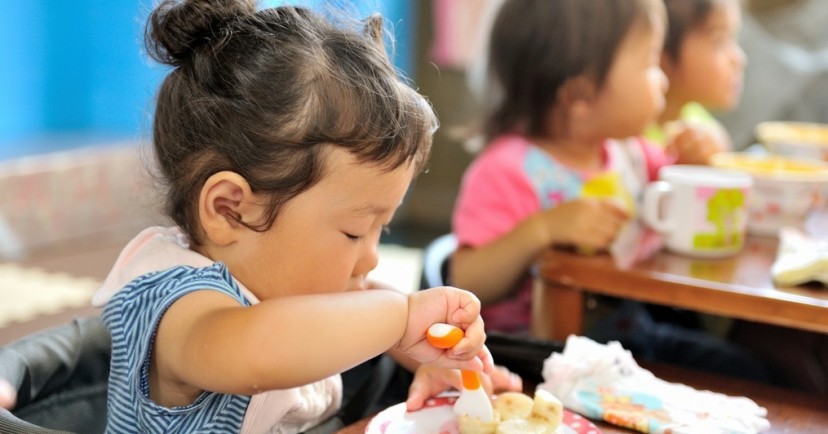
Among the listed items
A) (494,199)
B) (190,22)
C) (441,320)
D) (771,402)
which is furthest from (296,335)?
(494,199)

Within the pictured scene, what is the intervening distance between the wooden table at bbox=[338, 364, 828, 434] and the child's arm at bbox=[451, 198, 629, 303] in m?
0.23

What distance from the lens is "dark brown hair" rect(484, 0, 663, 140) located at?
162 centimetres

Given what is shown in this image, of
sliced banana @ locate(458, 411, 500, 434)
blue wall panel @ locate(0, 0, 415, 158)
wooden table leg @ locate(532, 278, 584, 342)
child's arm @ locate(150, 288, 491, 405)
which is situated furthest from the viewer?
blue wall panel @ locate(0, 0, 415, 158)

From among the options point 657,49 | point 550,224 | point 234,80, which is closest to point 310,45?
point 234,80

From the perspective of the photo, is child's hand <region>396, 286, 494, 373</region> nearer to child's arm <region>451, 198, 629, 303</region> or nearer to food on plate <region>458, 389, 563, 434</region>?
food on plate <region>458, 389, 563, 434</region>

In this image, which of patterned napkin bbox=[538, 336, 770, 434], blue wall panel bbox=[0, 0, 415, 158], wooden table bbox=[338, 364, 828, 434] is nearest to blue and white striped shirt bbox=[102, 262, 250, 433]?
wooden table bbox=[338, 364, 828, 434]

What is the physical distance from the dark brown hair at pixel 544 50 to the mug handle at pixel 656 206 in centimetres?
35

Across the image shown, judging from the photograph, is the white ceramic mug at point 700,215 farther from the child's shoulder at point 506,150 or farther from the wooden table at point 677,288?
the child's shoulder at point 506,150

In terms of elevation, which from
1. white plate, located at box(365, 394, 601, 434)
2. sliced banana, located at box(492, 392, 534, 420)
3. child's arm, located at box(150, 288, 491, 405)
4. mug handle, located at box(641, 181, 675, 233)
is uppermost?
child's arm, located at box(150, 288, 491, 405)

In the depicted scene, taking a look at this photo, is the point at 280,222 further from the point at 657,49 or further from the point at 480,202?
the point at 657,49

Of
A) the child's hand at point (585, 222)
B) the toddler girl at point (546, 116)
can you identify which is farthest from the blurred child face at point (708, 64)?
the child's hand at point (585, 222)

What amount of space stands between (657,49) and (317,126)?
0.96 m

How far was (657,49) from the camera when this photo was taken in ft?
5.49

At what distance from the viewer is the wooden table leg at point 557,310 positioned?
124cm
